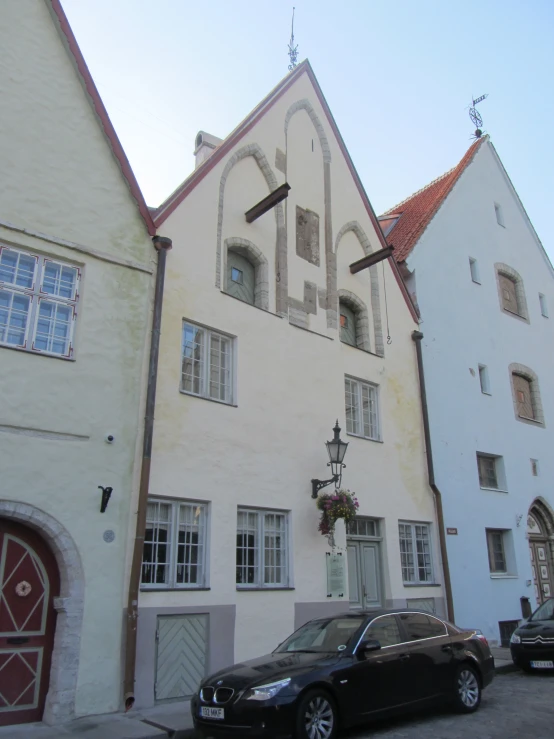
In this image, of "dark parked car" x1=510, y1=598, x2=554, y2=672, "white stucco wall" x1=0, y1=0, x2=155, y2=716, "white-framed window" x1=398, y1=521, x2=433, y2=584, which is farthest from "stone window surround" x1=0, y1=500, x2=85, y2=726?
"dark parked car" x1=510, y1=598, x2=554, y2=672

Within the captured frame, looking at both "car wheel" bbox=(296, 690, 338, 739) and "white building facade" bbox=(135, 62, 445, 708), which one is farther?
"white building facade" bbox=(135, 62, 445, 708)

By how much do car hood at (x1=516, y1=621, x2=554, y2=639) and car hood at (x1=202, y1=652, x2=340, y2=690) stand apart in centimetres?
644

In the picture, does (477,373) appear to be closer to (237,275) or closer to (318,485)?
(318,485)

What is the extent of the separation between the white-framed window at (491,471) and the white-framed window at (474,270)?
5304 mm

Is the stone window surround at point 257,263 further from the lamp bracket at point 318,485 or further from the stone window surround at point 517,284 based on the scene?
the stone window surround at point 517,284

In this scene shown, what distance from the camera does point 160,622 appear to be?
973cm

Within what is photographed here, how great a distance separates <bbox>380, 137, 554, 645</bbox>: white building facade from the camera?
625 inches

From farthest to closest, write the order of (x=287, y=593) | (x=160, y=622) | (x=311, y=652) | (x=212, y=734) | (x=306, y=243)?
(x=306, y=243), (x=287, y=593), (x=160, y=622), (x=311, y=652), (x=212, y=734)

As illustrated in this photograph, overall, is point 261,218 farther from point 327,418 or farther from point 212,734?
point 212,734

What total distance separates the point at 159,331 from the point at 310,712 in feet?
20.3

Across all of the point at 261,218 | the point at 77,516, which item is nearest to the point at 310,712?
the point at 77,516

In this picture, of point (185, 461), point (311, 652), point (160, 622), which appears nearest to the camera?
point (311, 652)

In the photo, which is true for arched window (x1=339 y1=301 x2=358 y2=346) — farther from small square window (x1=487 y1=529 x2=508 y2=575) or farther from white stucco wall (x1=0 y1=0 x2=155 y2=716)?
small square window (x1=487 y1=529 x2=508 y2=575)

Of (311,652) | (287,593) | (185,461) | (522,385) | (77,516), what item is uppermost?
(522,385)
